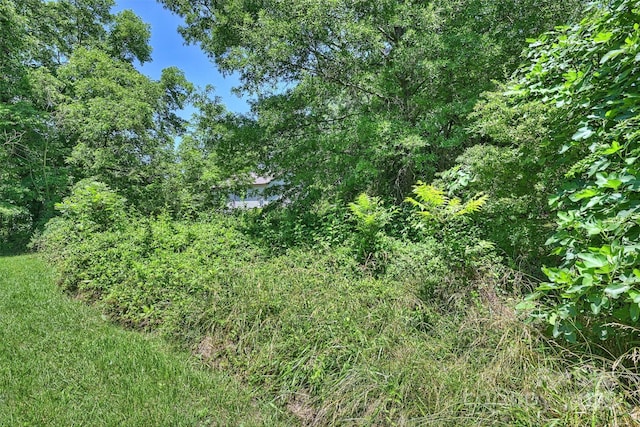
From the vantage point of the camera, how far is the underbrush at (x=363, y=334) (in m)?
2.01

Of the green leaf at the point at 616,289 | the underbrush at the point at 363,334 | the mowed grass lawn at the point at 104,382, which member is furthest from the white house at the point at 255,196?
the green leaf at the point at 616,289

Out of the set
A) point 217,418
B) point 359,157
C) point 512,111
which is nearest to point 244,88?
point 359,157

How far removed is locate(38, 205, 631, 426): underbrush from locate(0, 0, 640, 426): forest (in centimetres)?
2

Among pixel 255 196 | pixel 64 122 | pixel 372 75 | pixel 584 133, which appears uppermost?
pixel 64 122

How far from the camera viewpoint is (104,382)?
2.71 m

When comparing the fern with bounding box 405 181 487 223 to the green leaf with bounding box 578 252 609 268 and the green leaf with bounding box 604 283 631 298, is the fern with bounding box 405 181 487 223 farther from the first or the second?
the green leaf with bounding box 604 283 631 298

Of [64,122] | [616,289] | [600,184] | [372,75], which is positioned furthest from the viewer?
[64,122]

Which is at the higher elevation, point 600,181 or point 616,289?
point 600,181

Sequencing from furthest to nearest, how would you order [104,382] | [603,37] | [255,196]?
[255,196]
[104,382]
[603,37]

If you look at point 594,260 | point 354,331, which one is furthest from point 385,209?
point 594,260

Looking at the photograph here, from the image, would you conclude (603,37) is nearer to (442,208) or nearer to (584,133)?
(584,133)

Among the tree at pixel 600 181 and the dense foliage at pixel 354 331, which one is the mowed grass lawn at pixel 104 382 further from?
the tree at pixel 600 181

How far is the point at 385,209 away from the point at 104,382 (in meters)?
4.31

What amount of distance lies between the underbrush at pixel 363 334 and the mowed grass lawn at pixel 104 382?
0.25 metres
